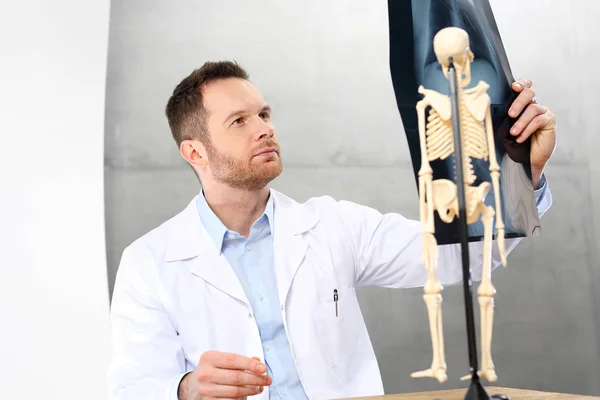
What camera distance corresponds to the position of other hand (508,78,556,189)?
1.43m

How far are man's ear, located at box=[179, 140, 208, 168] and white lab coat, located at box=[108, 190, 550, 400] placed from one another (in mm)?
171

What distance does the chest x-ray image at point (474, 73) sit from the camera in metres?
1.43

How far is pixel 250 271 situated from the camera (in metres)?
1.99

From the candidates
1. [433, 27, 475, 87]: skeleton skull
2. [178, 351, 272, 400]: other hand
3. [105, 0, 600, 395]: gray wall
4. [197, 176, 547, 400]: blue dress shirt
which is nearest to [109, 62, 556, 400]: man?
[197, 176, 547, 400]: blue dress shirt

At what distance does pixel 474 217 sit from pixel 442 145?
0.13 m

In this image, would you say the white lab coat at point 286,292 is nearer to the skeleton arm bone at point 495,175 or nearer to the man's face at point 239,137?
the man's face at point 239,137

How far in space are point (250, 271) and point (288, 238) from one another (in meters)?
0.15

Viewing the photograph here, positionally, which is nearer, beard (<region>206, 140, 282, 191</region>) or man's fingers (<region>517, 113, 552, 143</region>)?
man's fingers (<region>517, 113, 552, 143</region>)

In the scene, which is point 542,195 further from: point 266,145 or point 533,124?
point 266,145

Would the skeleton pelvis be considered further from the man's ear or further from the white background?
the white background

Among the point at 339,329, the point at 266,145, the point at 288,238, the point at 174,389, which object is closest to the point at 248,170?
the point at 266,145

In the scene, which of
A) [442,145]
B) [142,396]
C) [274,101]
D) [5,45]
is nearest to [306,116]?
[274,101]

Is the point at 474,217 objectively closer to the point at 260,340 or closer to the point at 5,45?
the point at 260,340

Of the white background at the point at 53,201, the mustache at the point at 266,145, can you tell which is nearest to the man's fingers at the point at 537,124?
the mustache at the point at 266,145
